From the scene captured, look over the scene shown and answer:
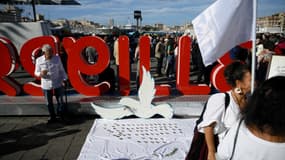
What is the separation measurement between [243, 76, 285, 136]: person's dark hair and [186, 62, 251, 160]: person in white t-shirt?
2.75ft

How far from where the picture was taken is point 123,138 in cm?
545

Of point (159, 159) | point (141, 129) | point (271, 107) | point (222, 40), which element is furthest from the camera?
point (141, 129)

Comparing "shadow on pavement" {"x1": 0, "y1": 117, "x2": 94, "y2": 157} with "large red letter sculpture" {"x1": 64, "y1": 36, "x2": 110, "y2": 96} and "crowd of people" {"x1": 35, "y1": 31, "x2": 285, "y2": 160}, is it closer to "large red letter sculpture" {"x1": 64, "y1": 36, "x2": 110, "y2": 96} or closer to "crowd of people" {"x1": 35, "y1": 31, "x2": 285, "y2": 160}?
"large red letter sculpture" {"x1": 64, "y1": 36, "x2": 110, "y2": 96}

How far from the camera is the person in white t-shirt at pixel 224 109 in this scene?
8.36ft

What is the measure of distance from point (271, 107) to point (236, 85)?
1127 millimetres

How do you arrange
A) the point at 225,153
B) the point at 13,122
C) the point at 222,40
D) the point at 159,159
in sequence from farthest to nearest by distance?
the point at 13,122 → the point at 159,159 → the point at 222,40 → the point at 225,153

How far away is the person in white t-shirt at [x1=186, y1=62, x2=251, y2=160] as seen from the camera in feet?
8.36

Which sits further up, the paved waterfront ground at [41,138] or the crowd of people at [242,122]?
the crowd of people at [242,122]

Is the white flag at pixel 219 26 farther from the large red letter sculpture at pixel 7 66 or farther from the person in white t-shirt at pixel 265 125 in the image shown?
the large red letter sculpture at pixel 7 66

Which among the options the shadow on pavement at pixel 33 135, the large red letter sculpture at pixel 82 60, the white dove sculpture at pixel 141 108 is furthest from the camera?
the large red letter sculpture at pixel 82 60

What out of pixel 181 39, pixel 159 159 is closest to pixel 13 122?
pixel 159 159

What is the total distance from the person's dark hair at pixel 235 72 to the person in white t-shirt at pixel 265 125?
3.22 feet

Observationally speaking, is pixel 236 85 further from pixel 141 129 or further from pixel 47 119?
pixel 47 119

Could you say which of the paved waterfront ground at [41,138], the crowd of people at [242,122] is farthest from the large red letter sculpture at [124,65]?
the crowd of people at [242,122]
